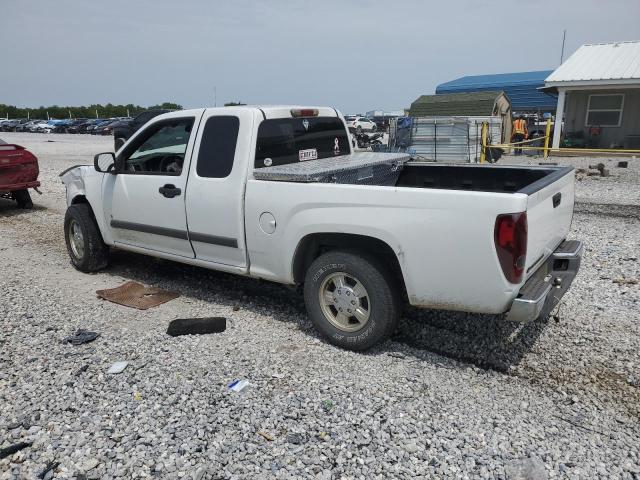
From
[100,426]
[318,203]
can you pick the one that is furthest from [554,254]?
[100,426]

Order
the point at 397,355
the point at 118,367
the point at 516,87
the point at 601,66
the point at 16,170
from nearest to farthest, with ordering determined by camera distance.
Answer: the point at 118,367 < the point at 397,355 < the point at 16,170 < the point at 601,66 < the point at 516,87

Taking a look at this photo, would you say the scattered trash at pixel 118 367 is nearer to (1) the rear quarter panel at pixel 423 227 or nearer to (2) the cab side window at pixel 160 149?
(1) the rear quarter panel at pixel 423 227

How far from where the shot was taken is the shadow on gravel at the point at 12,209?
10180 mm

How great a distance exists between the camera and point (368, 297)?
3846 mm

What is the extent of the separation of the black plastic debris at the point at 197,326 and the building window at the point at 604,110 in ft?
66.2

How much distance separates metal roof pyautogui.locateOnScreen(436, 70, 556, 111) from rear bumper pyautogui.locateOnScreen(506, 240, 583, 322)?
33.0 metres

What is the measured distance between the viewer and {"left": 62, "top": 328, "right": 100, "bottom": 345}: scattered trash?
425 centimetres

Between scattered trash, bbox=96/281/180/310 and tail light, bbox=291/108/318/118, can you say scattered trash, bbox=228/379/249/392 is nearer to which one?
Result: scattered trash, bbox=96/281/180/310

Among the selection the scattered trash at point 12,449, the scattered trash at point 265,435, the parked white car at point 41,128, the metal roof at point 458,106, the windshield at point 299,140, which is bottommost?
the parked white car at point 41,128

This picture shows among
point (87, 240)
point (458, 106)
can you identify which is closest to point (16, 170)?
point (87, 240)

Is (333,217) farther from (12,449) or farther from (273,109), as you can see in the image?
(12,449)

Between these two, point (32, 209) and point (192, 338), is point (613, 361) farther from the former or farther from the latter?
point (32, 209)

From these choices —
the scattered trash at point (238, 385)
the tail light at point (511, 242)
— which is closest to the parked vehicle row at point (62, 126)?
the scattered trash at point (238, 385)

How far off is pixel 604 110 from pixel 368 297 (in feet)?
66.0
